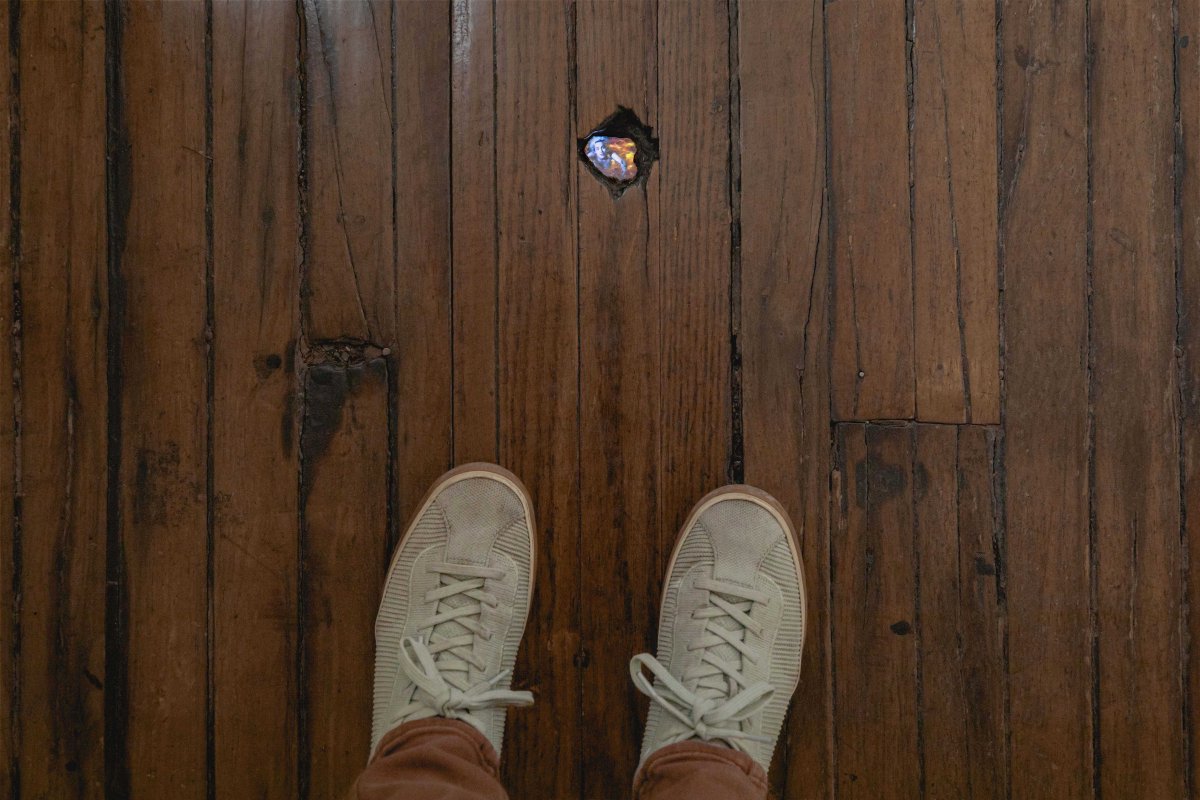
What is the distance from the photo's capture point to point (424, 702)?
0.86 meters

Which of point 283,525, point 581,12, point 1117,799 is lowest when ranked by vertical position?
point 1117,799

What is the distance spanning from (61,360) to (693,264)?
34.6 inches

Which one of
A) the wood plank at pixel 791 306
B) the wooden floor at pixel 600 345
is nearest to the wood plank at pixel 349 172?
the wooden floor at pixel 600 345

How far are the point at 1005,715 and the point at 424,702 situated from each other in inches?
30.7

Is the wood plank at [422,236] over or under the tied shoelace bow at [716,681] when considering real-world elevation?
over

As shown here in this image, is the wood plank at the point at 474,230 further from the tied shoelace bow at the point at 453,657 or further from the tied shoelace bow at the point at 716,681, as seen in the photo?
the tied shoelace bow at the point at 716,681

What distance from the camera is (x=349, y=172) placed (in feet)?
3.03

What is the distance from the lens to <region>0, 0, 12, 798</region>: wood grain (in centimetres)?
92

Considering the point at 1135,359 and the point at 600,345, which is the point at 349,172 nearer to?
the point at 600,345

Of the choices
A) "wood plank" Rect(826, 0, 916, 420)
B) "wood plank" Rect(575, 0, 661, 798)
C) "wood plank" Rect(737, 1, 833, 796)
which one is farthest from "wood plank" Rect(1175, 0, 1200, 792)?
"wood plank" Rect(575, 0, 661, 798)

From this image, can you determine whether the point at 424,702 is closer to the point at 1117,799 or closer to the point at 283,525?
the point at 283,525

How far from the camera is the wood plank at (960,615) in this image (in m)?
0.91

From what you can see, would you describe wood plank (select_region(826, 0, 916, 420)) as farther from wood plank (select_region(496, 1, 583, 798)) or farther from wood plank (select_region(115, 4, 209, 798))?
wood plank (select_region(115, 4, 209, 798))

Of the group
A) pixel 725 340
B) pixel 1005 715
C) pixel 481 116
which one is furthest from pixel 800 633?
pixel 481 116
